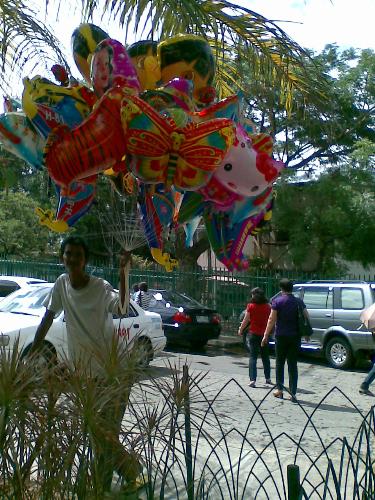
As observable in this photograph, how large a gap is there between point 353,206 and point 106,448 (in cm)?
1656

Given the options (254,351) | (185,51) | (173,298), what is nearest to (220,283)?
(173,298)

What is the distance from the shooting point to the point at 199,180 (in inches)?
152

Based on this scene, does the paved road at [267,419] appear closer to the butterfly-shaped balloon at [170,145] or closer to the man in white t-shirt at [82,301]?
the man in white t-shirt at [82,301]

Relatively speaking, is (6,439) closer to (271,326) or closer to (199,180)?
(199,180)

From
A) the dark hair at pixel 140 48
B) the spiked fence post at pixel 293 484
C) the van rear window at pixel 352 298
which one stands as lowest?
the spiked fence post at pixel 293 484

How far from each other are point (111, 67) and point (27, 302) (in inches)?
332

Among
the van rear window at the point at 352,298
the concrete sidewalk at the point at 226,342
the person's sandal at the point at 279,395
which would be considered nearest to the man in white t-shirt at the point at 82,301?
the person's sandal at the point at 279,395

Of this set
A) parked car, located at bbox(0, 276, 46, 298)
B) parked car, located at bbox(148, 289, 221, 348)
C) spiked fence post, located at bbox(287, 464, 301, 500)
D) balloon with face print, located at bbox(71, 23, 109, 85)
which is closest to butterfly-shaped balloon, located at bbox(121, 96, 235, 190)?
balloon with face print, located at bbox(71, 23, 109, 85)

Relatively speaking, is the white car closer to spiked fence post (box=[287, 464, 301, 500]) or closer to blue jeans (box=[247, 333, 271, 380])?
blue jeans (box=[247, 333, 271, 380])

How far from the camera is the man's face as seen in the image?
14.8 feet

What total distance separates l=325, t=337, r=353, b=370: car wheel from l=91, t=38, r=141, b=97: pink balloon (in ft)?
34.8

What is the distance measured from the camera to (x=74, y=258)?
4516mm

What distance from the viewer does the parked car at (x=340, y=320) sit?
13.4 meters

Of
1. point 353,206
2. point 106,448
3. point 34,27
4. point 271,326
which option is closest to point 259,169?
point 106,448
